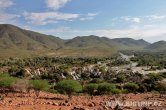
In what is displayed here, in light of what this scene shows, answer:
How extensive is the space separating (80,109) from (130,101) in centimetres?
992

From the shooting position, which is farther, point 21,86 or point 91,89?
point 91,89

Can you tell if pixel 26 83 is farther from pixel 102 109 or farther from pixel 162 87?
pixel 162 87

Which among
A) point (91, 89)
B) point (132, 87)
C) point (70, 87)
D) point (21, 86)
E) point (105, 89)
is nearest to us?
point (70, 87)

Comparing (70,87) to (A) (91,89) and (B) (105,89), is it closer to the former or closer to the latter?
(B) (105,89)

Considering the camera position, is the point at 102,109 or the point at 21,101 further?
the point at 21,101

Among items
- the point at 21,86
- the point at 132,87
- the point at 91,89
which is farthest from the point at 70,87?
the point at 132,87

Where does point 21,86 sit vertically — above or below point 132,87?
above

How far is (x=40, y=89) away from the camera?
4322cm

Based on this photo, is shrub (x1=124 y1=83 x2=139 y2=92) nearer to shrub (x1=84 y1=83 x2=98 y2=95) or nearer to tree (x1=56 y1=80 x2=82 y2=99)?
shrub (x1=84 y1=83 x2=98 y2=95)

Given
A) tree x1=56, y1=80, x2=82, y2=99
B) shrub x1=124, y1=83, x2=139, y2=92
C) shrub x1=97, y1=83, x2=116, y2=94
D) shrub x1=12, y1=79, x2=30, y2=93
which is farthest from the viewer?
shrub x1=124, y1=83, x2=139, y2=92

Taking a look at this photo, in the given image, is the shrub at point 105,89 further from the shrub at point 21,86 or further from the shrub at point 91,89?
the shrub at point 21,86

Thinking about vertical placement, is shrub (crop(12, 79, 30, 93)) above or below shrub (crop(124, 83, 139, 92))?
above

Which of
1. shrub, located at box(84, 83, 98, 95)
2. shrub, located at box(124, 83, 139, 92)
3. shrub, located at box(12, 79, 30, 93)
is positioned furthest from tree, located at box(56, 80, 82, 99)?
shrub, located at box(124, 83, 139, 92)

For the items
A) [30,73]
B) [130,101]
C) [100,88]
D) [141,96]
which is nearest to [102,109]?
[130,101]
